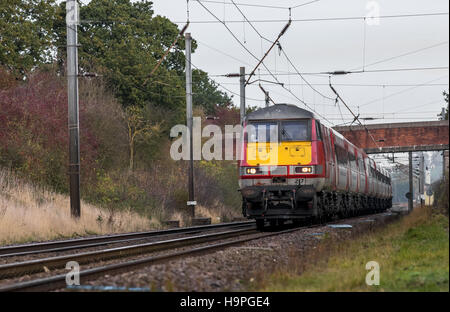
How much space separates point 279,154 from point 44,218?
7.15 metres

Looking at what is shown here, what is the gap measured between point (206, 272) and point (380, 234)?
6.57m

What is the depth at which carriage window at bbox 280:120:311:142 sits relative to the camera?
63.5ft

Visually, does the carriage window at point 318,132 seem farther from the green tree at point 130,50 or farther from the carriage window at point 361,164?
the green tree at point 130,50

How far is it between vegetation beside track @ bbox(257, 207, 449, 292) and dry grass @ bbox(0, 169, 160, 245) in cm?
905

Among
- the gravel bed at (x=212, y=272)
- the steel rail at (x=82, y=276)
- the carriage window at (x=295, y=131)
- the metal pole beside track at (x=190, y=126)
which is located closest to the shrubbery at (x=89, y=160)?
the metal pole beside track at (x=190, y=126)

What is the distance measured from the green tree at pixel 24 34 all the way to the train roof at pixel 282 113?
63.7ft

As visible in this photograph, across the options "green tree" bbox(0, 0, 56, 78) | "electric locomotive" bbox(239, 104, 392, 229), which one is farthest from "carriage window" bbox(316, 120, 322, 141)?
"green tree" bbox(0, 0, 56, 78)

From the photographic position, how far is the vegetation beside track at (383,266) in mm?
7711

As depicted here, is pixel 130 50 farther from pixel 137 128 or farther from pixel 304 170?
pixel 304 170

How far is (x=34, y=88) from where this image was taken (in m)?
28.7

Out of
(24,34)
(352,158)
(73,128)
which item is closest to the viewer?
(73,128)

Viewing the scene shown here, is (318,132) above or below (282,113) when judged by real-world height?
below

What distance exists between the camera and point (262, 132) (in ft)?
64.3

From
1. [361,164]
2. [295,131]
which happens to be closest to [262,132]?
[295,131]
